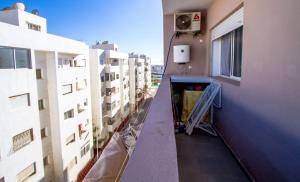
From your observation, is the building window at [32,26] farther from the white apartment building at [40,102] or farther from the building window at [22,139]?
the building window at [22,139]

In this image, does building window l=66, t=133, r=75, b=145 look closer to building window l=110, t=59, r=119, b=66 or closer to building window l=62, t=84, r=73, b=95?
building window l=62, t=84, r=73, b=95

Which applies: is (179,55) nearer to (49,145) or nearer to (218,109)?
(218,109)

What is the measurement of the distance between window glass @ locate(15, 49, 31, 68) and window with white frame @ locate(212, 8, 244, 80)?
628 centimetres

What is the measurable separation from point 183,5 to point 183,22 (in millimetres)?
418

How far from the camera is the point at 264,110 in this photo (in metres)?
1.37

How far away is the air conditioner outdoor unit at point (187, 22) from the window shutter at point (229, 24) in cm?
50

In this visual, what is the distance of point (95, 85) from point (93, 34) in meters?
11.2

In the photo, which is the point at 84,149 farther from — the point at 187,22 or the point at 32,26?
the point at 187,22

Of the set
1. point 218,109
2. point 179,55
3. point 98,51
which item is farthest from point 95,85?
point 218,109

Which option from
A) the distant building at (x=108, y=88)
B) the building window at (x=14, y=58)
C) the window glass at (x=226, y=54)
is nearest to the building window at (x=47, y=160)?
the building window at (x=14, y=58)

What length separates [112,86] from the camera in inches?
627

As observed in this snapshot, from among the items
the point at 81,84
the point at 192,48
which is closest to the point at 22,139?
the point at 81,84

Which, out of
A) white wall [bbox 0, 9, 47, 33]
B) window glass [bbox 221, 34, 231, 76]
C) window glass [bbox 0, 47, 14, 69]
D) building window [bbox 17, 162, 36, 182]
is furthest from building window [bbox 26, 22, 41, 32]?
window glass [bbox 221, 34, 231, 76]

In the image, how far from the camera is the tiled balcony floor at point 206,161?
1713mm
